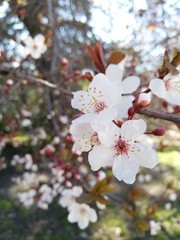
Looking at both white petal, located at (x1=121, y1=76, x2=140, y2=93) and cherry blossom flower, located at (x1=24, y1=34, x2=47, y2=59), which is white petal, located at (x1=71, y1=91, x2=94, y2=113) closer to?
white petal, located at (x1=121, y1=76, x2=140, y2=93)

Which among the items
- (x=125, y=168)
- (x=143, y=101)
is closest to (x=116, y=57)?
(x=143, y=101)

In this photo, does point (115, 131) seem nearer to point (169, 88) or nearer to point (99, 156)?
point (99, 156)

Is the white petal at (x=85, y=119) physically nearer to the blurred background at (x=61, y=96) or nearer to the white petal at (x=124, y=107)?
→ the white petal at (x=124, y=107)

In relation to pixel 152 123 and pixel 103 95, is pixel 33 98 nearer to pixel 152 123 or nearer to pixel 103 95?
pixel 152 123

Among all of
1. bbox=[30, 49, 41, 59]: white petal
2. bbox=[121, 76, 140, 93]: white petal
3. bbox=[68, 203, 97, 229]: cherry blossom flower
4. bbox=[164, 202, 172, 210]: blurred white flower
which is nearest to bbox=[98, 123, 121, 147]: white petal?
bbox=[121, 76, 140, 93]: white petal

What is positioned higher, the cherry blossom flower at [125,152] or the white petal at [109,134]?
the white petal at [109,134]

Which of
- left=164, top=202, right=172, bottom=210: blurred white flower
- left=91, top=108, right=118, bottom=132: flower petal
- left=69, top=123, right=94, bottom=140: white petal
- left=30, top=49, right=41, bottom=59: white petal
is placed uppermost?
left=91, top=108, right=118, bottom=132: flower petal

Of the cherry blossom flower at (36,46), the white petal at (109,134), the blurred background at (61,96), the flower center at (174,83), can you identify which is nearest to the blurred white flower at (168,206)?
the blurred background at (61,96)
